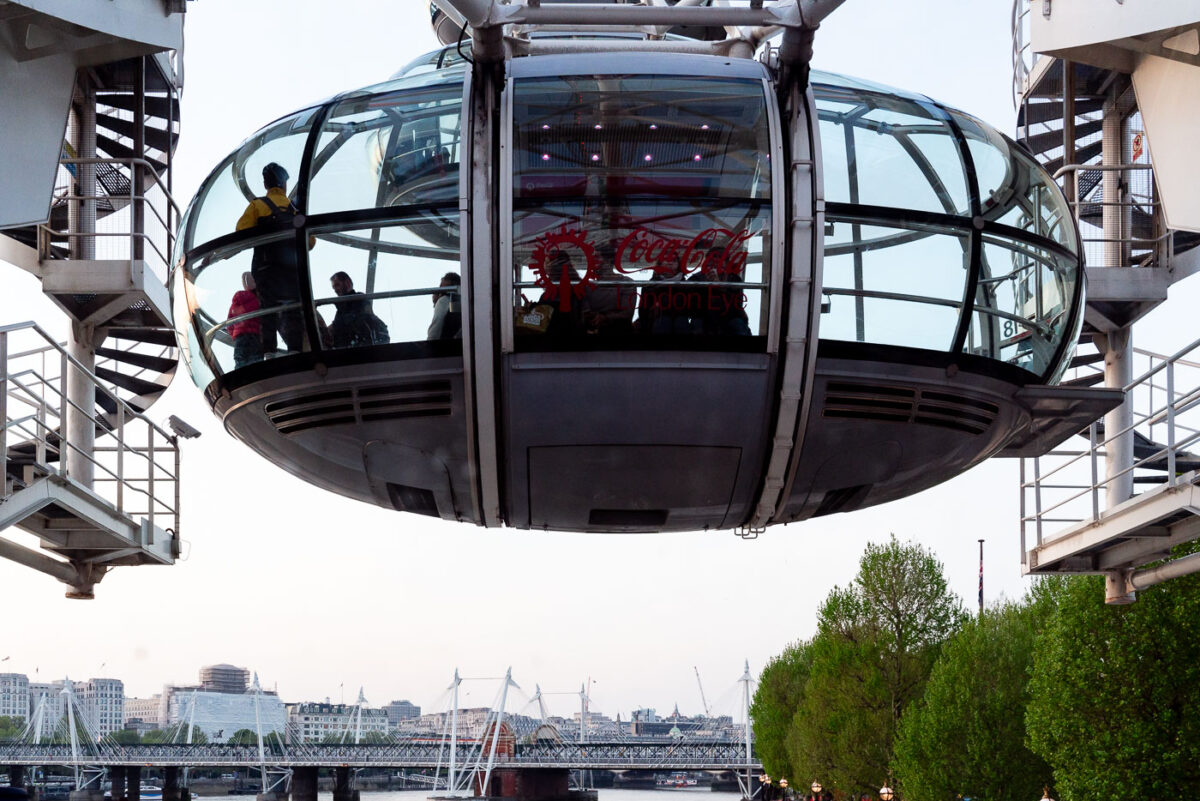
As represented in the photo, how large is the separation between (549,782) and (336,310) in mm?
135489

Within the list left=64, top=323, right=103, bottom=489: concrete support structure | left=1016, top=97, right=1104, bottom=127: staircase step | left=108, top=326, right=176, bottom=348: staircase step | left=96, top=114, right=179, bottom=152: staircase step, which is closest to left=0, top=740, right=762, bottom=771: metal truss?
left=1016, top=97, right=1104, bottom=127: staircase step

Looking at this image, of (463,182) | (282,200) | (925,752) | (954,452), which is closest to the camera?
(463,182)

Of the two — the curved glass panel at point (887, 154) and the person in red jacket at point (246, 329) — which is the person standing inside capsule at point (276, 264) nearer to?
the person in red jacket at point (246, 329)

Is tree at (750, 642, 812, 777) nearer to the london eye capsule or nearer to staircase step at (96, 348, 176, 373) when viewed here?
staircase step at (96, 348, 176, 373)

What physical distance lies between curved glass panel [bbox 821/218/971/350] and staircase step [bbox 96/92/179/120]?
1694cm

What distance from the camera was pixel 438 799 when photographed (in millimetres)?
128750

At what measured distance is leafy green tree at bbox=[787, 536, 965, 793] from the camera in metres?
43.2

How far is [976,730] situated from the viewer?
34125mm

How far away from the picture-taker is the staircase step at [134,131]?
21734 millimetres

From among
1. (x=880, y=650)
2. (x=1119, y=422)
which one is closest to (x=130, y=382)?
(x=1119, y=422)

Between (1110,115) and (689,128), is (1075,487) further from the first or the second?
(689,128)

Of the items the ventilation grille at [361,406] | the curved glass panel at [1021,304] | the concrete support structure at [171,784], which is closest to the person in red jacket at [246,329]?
the ventilation grille at [361,406]

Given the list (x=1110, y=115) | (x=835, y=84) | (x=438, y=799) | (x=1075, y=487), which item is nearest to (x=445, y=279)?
(x=835, y=84)

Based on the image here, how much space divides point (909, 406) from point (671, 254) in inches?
52.3
